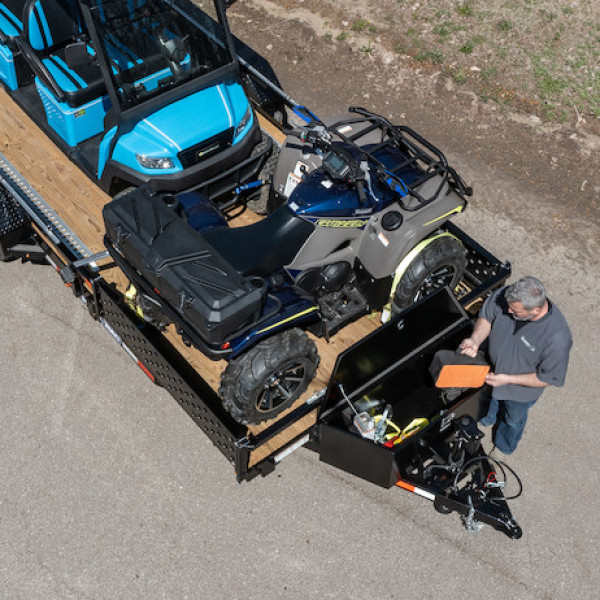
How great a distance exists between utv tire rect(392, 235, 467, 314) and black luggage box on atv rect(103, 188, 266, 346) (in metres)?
1.21

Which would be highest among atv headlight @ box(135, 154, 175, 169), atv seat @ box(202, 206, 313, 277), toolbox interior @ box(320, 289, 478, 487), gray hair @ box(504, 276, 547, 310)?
gray hair @ box(504, 276, 547, 310)

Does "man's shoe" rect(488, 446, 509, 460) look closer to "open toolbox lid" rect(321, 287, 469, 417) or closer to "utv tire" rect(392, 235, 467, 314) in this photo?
"open toolbox lid" rect(321, 287, 469, 417)

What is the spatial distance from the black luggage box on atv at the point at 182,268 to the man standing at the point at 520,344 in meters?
1.50

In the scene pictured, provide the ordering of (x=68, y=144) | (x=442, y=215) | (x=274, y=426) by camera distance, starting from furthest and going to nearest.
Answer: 1. (x=68, y=144)
2. (x=442, y=215)
3. (x=274, y=426)

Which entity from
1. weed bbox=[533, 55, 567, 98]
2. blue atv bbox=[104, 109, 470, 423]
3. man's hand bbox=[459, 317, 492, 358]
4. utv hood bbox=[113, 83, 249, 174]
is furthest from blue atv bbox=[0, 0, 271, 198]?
weed bbox=[533, 55, 567, 98]

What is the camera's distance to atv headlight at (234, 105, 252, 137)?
5.52 meters

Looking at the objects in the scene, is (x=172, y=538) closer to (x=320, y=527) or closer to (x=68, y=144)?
(x=320, y=527)

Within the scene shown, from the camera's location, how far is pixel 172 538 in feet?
15.9

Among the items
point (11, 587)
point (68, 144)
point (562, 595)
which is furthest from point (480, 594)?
point (68, 144)

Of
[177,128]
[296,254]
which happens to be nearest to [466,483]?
[296,254]

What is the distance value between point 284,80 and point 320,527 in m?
5.10

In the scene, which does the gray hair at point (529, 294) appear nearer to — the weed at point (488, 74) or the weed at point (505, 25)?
the weed at point (488, 74)

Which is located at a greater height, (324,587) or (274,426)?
(274,426)

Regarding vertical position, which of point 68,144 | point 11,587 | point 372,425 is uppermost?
point 68,144
